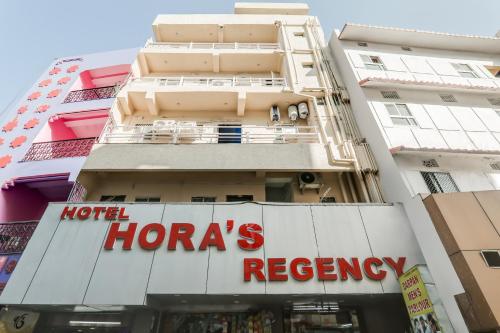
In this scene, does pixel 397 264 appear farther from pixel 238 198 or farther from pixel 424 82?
pixel 424 82

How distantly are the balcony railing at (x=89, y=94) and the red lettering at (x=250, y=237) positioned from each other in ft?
32.9

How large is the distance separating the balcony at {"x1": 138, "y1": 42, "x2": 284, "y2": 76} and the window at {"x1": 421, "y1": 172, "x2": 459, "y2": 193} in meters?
10.3

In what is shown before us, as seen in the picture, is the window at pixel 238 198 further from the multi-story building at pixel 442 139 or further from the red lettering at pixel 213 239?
the multi-story building at pixel 442 139

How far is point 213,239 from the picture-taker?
750cm

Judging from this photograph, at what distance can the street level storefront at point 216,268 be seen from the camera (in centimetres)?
675

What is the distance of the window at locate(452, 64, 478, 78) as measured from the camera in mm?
12344

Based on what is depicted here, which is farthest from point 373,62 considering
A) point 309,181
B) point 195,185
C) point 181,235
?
point 181,235

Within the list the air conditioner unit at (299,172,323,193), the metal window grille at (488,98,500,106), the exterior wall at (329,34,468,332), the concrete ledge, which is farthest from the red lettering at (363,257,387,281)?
the metal window grille at (488,98,500,106)

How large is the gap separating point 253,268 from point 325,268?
198cm

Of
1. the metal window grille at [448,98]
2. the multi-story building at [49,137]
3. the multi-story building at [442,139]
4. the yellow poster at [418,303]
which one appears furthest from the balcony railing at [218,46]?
the yellow poster at [418,303]

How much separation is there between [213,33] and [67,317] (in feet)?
55.3

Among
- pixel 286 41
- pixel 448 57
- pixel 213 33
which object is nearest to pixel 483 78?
pixel 448 57

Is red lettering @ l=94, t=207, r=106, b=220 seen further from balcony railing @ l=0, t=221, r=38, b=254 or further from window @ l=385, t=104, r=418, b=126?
window @ l=385, t=104, r=418, b=126

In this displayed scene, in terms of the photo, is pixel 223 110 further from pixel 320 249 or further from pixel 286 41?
pixel 320 249
